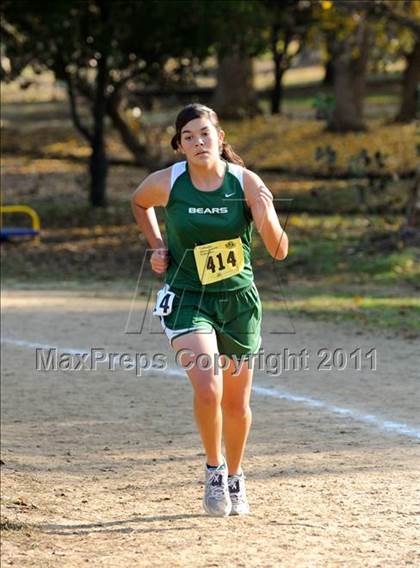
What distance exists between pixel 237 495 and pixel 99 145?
16.8m

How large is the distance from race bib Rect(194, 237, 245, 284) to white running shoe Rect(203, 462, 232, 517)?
0.95m

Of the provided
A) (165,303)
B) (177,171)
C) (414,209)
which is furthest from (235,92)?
(165,303)

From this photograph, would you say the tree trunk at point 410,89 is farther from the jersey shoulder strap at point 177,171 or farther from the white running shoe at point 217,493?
the white running shoe at point 217,493

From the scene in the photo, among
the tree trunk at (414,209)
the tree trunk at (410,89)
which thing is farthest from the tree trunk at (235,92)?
the tree trunk at (414,209)

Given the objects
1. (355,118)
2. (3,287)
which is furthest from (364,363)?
(355,118)

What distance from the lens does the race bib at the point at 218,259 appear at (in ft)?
21.2

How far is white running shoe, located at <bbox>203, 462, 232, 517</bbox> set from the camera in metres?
6.70

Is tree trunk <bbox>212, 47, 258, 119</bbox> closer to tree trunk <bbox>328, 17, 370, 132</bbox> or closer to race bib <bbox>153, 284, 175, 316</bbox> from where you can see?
tree trunk <bbox>328, 17, 370, 132</bbox>

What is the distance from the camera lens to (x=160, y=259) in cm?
654

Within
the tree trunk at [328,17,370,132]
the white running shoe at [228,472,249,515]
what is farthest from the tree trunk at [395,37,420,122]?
the white running shoe at [228,472,249,515]

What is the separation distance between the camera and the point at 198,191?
6.52m

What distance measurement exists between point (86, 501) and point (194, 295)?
154 cm

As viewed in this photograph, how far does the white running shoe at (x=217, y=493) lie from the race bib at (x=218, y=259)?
946 millimetres

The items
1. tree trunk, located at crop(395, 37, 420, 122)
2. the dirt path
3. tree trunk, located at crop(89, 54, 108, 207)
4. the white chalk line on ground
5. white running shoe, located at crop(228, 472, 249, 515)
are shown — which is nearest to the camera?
the dirt path
